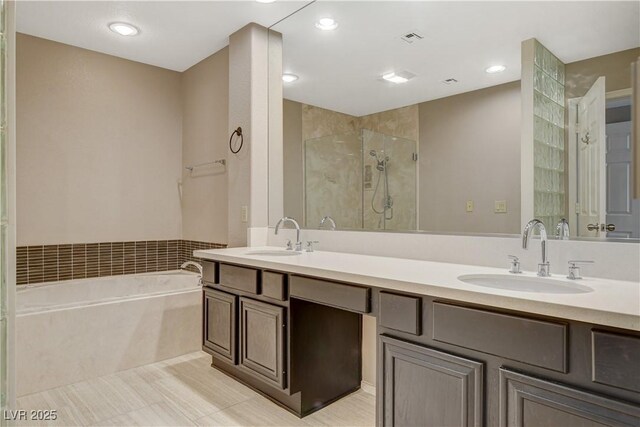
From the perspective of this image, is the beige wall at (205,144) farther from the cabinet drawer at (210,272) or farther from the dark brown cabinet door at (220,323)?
the dark brown cabinet door at (220,323)

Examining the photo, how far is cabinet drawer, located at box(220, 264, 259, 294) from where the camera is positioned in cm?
219

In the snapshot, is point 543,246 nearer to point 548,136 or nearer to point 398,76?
point 548,136

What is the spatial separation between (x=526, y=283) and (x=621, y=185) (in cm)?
50

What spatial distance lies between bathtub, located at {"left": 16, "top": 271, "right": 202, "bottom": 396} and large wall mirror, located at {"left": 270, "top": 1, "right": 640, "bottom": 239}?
1.21 meters

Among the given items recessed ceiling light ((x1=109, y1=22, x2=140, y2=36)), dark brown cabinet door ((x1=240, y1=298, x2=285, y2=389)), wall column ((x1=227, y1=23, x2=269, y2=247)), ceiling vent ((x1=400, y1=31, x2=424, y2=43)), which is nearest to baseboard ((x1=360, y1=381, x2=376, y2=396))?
dark brown cabinet door ((x1=240, y1=298, x2=285, y2=389))

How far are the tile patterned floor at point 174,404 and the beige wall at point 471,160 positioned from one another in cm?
116

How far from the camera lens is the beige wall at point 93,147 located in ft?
10.2

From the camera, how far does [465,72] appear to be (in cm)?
208

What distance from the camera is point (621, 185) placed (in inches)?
58.6

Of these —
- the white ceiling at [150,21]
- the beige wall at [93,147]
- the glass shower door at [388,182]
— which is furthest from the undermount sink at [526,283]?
the beige wall at [93,147]

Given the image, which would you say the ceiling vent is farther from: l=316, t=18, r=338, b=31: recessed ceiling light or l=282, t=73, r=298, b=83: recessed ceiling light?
l=282, t=73, r=298, b=83: recessed ceiling light

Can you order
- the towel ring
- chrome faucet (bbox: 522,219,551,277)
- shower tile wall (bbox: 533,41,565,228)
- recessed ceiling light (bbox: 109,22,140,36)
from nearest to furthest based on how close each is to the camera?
1. chrome faucet (bbox: 522,219,551,277)
2. shower tile wall (bbox: 533,41,565,228)
3. recessed ceiling light (bbox: 109,22,140,36)
4. the towel ring

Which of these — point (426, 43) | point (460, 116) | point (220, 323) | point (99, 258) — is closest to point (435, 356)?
point (460, 116)

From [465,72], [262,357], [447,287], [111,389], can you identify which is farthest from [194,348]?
[465,72]
